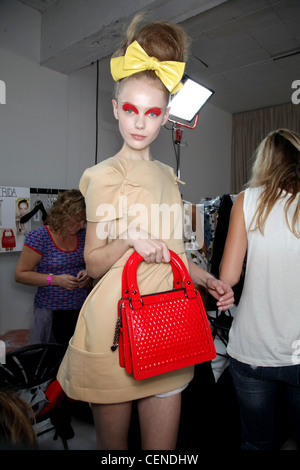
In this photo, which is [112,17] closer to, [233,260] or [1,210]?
[1,210]

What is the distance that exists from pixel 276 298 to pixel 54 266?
1280mm

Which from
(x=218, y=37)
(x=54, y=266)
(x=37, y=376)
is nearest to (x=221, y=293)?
(x=37, y=376)

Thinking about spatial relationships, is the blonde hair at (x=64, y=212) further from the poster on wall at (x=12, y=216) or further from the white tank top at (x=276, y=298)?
the white tank top at (x=276, y=298)

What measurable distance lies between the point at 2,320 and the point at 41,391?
146 cm

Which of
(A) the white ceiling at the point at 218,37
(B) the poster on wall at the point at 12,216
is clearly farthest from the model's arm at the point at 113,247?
(B) the poster on wall at the point at 12,216

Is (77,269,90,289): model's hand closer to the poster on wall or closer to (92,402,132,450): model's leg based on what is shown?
the poster on wall

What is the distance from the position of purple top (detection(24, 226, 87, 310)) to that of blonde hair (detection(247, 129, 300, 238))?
117 centimetres

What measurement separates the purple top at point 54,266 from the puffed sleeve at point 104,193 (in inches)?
46.0

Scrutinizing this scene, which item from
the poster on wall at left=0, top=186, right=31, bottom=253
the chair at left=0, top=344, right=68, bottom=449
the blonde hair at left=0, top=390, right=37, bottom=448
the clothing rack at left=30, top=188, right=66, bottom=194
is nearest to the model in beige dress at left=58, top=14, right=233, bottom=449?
the blonde hair at left=0, top=390, right=37, bottom=448

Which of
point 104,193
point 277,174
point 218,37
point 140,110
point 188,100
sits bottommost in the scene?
point 104,193

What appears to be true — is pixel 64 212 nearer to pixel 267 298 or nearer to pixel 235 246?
pixel 235 246

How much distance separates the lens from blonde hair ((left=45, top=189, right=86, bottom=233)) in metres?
1.88

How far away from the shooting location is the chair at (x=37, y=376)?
Result: 1180 millimetres

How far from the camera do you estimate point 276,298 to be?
3.20 feet
